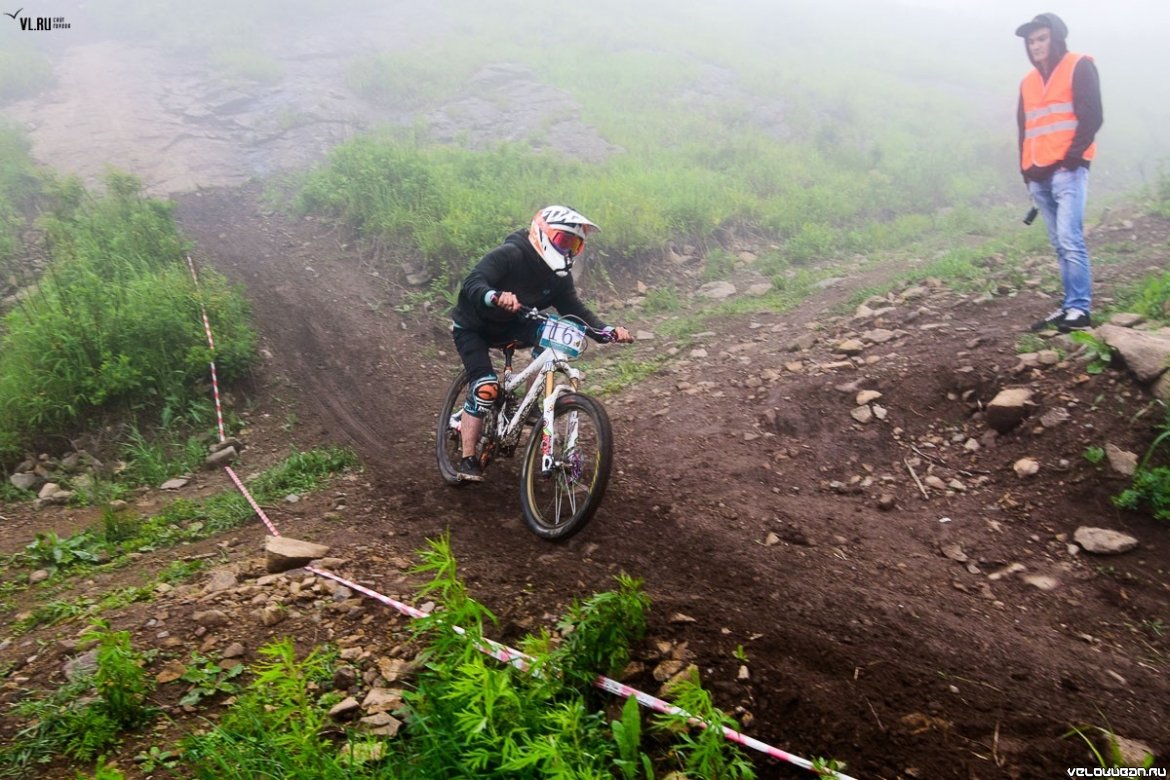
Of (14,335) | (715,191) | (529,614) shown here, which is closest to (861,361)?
(529,614)

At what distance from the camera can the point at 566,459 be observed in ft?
14.2

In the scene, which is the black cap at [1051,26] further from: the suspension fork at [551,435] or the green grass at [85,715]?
the green grass at [85,715]

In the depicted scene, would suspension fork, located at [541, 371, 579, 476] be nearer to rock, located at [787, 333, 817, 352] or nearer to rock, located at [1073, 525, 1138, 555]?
rock, located at [1073, 525, 1138, 555]

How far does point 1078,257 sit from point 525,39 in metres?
23.5

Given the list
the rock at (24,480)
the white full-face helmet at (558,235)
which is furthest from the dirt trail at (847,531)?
the rock at (24,480)

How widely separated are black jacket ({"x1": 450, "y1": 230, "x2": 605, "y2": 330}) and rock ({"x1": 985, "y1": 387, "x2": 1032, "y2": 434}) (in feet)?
9.98

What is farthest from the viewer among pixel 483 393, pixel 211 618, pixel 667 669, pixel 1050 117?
pixel 1050 117

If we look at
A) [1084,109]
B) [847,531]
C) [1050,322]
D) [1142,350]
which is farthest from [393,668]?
[1084,109]

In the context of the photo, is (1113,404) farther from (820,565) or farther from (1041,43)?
(1041,43)

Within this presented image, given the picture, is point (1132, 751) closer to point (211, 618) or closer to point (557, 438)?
point (557, 438)

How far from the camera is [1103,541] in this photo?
3.64 m

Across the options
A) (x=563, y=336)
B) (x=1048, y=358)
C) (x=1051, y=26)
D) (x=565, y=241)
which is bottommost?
(x=563, y=336)

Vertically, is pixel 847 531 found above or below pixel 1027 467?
below

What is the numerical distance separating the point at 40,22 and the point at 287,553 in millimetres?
30558
